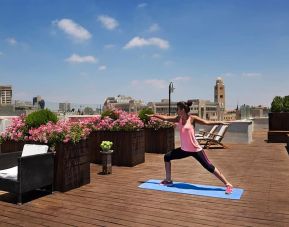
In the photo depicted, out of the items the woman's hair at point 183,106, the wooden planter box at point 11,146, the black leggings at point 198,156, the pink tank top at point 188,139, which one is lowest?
the black leggings at point 198,156

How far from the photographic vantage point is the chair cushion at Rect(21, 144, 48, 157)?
20.9ft

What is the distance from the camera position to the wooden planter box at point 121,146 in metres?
9.58

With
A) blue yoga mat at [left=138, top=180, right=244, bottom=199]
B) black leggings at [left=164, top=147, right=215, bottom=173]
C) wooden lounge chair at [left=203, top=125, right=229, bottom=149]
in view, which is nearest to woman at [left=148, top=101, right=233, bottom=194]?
black leggings at [left=164, top=147, right=215, bottom=173]

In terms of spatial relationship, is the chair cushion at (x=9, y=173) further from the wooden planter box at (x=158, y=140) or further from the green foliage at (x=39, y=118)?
the wooden planter box at (x=158, y=140)

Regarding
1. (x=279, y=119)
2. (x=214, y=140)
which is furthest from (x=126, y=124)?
(x=279, y=119)

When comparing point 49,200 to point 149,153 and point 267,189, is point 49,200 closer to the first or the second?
point 267,189

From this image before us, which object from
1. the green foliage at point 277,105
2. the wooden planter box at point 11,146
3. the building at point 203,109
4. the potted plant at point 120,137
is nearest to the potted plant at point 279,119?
the green foliage at point 277,105

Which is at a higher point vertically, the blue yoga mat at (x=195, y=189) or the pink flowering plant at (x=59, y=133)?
the pink flowering plant at (x=59, y=133)

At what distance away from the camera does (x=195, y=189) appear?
6.75 meters

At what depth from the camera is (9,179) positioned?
5.62m

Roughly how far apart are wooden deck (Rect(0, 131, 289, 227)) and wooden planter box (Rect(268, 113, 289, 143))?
8982 mm

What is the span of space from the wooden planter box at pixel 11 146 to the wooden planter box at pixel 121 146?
297 centimetres

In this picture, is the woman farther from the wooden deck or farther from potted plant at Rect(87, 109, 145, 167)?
potted plant at Rect(87, 109, 145, 167)

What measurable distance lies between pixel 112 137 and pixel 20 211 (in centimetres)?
466
